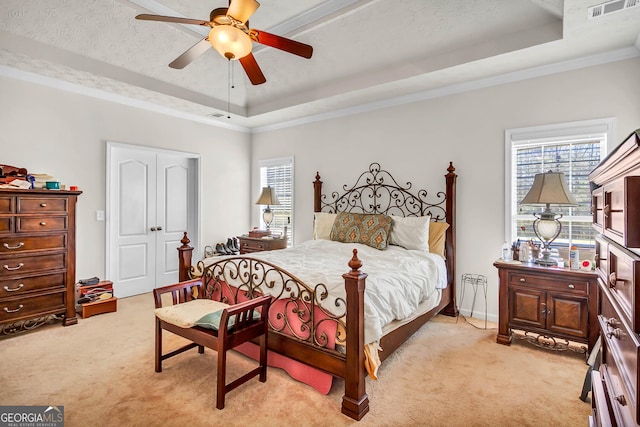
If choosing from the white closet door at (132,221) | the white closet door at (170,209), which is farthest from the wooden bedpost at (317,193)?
the white closet door at (132,221)

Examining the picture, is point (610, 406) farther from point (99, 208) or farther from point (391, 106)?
point (99, 208)

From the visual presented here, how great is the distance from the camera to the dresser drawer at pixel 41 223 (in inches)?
130

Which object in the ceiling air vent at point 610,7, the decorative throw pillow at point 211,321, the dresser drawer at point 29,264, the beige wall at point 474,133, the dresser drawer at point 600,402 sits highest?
the ceiling air vent at point 610,7

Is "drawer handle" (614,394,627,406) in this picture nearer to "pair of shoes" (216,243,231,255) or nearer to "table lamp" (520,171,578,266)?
"table lamp" (520,171,578,266)

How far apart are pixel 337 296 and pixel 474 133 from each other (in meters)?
2.82

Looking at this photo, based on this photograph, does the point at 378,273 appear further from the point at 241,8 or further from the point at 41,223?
the point at 41,223

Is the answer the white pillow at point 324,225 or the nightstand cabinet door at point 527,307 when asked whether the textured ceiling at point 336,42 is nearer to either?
the white pillow at point 324,225

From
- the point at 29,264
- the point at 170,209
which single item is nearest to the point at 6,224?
the point at 29,264

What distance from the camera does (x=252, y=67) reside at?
279 centimetres

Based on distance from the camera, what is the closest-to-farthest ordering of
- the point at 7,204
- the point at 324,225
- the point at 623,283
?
1. the point at 623,283
2. the point at 7,204
3. the point at 324,225

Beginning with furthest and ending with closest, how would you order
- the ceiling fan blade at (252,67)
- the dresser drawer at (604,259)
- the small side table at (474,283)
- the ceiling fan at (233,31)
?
the small side table at (474,283)
the ceiling fan blade at (252,67)
the ceiling fan at (233,31)
the dresser drawer at (604,259)

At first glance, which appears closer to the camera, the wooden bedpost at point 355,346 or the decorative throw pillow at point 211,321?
the wooden bedpost at point 355,346

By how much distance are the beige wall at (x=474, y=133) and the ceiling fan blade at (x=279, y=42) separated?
7.28 ft

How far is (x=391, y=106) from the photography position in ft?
14.9
